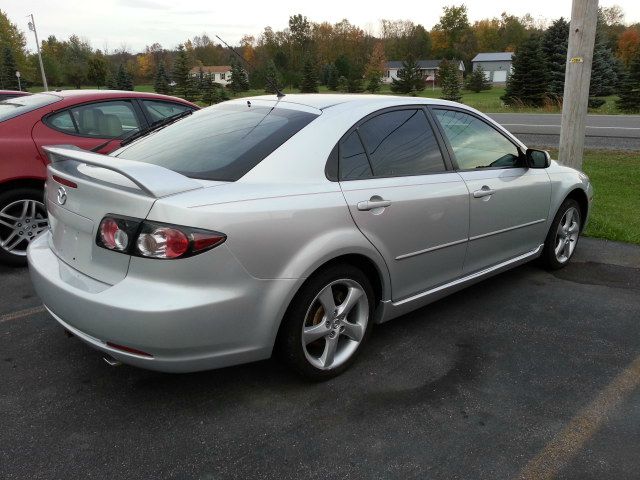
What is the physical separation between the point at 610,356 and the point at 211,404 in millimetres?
2456

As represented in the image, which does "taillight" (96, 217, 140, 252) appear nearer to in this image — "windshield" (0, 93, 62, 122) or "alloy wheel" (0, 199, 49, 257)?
"alloy wheel" (0, 199, 49, 257)

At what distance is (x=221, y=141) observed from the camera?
3.01 m

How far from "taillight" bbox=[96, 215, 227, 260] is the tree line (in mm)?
30439

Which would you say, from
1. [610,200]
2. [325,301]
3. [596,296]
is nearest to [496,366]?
[325,301]

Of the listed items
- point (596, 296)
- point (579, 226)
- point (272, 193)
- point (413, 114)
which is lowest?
point (596, 296)

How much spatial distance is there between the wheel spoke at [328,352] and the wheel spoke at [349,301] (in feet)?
0.49

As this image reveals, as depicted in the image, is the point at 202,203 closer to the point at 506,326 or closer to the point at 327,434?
the point at 327,434

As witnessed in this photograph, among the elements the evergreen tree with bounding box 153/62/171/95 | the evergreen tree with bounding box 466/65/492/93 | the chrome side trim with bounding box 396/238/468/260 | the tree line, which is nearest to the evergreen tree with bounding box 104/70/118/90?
the tree line

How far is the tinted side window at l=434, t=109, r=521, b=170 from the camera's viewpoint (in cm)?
370

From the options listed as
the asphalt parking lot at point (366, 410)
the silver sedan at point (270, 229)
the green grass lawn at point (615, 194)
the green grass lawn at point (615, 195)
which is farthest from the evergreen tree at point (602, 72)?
the asphalt parking lot at point (366, 410)

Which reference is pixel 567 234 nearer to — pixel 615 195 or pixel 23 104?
pixel 615 195

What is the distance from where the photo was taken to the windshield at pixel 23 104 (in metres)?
4.91

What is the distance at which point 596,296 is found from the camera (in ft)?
14.1

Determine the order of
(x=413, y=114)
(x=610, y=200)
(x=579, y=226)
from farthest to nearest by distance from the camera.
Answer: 1. (x=610, y=200)
2. (x=579, y=226)
3. (x=413, y=114)
